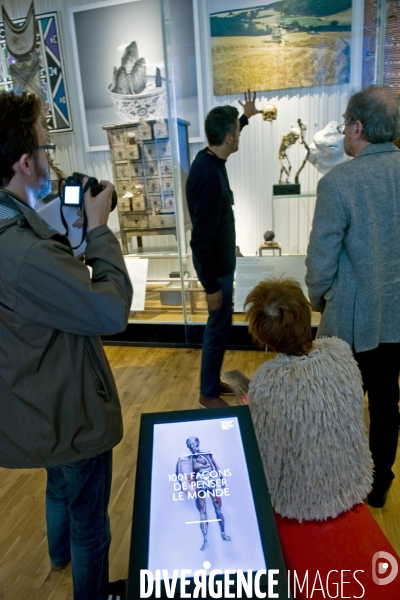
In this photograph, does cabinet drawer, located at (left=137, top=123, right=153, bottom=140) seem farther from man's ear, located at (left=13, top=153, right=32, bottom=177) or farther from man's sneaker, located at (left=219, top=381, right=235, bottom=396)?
man's ear, located at (left=13, top=153, right=32, bottom=177)

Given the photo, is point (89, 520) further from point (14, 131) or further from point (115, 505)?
point (14, 131)

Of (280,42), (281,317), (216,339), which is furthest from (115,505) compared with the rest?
(280,42)

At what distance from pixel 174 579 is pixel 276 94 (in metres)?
3.28

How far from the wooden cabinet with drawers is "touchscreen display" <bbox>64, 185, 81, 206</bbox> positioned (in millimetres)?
2493

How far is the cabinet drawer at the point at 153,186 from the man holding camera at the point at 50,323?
103 inches

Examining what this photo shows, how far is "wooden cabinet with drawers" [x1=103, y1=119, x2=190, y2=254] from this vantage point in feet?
11.8

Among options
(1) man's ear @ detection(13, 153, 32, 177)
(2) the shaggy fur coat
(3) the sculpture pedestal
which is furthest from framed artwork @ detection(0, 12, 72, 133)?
(2) the shaggy fur coat

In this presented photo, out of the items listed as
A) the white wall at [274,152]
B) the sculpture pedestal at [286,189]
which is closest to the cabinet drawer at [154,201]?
the white wall at [274,152]

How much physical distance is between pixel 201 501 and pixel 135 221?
3278 millimetres

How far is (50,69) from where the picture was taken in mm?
3971

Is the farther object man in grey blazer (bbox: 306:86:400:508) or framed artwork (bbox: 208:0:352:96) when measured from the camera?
framed artwork (bbox: 208:0:352:96)

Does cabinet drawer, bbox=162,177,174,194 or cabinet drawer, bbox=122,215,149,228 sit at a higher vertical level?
cabinet drawer, bbox=162,177,174,194

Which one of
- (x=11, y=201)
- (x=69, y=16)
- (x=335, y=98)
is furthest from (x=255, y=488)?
(x=69, y=16)

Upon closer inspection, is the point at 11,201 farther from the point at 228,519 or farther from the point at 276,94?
the point at 276,94
